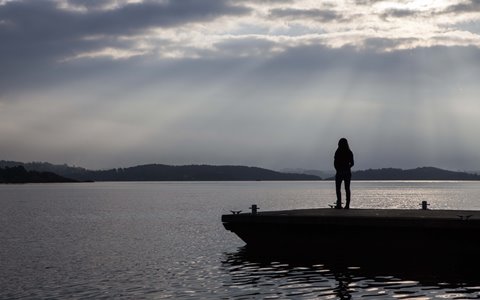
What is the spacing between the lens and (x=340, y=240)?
27016 millimetres

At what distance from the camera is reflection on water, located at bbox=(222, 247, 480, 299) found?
19703 mm

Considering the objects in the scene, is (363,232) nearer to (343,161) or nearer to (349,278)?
(349,278)

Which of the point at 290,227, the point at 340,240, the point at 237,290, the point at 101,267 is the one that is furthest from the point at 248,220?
the point at 237,290

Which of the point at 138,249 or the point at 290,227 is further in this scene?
the point at 138,249

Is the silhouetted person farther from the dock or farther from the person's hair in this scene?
the dock

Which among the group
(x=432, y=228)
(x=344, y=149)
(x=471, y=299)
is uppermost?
(x=344, y=149)

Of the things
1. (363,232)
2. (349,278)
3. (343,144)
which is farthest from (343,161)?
(349,278)

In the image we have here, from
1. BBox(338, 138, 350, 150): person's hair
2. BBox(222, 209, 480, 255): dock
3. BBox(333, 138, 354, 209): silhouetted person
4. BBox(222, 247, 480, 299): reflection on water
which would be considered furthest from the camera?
BBox(333, 138, 354, 209): silhouetted person

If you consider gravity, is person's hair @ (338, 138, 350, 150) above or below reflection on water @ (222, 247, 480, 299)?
above

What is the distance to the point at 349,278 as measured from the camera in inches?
880

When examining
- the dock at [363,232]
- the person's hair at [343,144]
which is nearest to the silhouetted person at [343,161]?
the person's hair at [343,144]

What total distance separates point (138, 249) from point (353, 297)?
18.1 meters

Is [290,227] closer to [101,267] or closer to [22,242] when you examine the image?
[101,267]

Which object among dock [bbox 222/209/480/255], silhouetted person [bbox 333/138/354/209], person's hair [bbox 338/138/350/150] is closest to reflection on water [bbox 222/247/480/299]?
dock [bbox 222/209/480/255]
